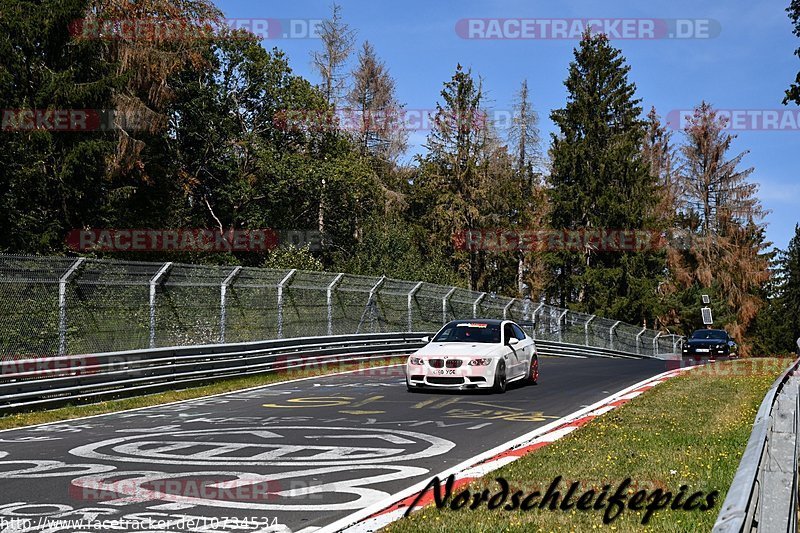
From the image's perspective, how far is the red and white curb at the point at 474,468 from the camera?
5.96 metres

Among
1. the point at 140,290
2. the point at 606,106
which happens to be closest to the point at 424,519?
the point at 140,290

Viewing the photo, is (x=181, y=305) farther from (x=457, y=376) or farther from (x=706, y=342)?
(x=706, y=342)

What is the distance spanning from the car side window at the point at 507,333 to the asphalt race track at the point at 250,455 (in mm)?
1205

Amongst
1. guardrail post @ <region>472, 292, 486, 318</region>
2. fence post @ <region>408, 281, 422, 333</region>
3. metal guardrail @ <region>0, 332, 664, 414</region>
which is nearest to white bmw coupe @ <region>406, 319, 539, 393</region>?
metal guardrail @ <region>0, 332, 664, 414</region>

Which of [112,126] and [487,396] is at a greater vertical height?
→ [112,126]

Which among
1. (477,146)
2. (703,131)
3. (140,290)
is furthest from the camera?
(703,131)

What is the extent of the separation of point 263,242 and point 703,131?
110 ft

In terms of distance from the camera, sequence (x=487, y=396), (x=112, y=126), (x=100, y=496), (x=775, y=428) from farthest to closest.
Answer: (x=112, y=126), (x=487, y=396), (x=100, y=496), (x=775, y=428)

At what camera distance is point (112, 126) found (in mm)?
32750

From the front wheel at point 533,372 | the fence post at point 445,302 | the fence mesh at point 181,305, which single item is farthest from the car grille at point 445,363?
the fence post at point 445,302

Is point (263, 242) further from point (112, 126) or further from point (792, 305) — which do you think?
point (792, 305)

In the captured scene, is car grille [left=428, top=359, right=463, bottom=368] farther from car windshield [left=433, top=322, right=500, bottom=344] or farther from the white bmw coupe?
car windshield [left=433, top=322, right=500, bottom=344]

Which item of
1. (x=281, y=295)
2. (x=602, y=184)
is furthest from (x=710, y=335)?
(x=281, y=295)

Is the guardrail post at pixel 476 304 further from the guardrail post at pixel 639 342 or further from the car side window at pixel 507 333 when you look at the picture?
the guardrail post at pixel 639 342
